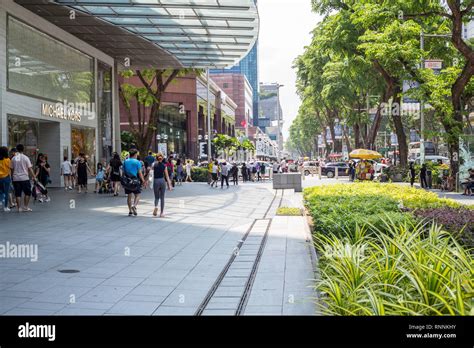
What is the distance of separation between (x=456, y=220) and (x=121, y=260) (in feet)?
17.2

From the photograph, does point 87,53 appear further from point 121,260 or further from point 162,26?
point 121,260

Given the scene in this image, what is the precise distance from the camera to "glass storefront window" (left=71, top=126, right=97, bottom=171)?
30422 millimetres

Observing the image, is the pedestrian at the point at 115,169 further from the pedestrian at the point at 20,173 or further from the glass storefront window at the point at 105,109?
the glass storefront window at the point at 105,109

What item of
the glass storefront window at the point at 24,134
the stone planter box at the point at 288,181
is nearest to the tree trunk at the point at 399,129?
the stone planter box at the point at 288,181

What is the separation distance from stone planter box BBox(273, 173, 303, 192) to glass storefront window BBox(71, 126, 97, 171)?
10.0 metres

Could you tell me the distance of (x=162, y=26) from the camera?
26.7 m

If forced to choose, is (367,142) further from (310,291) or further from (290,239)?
(310,291)

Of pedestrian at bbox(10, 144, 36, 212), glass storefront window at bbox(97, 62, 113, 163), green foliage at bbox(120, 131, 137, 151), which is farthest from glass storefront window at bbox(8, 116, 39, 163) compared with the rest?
green foliage at bbox(120, 131, 137, 151)

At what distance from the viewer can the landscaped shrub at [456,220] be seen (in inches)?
324

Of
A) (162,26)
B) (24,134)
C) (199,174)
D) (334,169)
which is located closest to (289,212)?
(162,26)

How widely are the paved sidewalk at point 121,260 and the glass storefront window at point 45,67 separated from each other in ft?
25.1

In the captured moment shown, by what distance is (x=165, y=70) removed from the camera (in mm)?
41125
